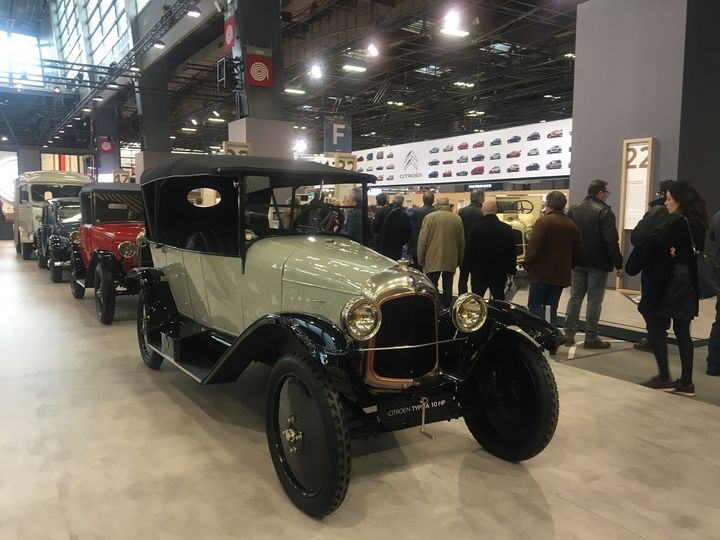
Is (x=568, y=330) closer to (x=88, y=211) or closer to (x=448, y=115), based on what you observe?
(x=88, y=211)

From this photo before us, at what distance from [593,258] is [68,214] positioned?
30.5 feet

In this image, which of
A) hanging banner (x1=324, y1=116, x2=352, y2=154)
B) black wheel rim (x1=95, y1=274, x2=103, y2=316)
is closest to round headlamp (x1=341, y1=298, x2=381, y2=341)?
black wheel rim (x1=95, y1=274, x2=103, y2=316)

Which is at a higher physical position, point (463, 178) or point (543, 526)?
point (463, 178)

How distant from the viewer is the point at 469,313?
107 inches

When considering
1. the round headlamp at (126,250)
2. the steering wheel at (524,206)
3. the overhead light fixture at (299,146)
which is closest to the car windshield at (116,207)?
the round headlamp at (126,250)

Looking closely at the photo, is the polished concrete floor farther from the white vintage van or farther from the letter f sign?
the letter f sign

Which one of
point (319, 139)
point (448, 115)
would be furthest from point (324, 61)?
point (319, 139)

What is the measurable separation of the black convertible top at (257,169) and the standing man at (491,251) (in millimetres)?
2007

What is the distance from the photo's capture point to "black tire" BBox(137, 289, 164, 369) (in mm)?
4426

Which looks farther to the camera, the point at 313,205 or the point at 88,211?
the point at 88,211

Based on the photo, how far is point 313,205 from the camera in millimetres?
3715

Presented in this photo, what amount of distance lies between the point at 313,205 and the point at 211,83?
56.3ft

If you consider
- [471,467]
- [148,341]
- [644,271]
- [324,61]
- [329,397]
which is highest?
[324,61]

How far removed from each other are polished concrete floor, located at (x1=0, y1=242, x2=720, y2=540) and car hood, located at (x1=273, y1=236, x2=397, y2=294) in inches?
39.3
